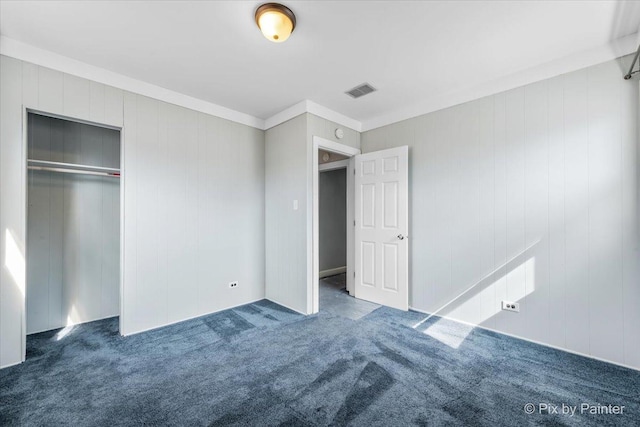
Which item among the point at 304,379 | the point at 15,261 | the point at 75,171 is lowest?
the point at 304,379

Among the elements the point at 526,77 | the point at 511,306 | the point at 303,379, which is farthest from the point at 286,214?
the point at 526,77

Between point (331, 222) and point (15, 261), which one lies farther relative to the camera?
point (331, 222)

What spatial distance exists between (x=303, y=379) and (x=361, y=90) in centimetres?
290

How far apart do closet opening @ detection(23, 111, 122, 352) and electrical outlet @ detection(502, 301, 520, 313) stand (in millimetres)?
4138

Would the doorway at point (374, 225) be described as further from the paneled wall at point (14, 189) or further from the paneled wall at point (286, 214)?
the paneled wall at point (14, 189)

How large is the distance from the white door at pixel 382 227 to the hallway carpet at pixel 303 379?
77cm

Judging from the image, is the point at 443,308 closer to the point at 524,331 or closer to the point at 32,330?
the point at 524,331

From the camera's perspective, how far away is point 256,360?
2.28m

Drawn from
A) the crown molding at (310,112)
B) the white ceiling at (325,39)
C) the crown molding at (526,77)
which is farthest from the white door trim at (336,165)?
the white ceiling at (325,39)

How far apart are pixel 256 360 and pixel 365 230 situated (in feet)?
7.17

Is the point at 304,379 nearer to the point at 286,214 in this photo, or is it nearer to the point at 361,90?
the point at 286,214

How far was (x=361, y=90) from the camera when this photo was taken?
3061 millimetres

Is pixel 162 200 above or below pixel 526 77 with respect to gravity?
below

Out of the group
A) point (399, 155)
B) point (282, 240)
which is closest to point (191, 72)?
point (282, 240)
